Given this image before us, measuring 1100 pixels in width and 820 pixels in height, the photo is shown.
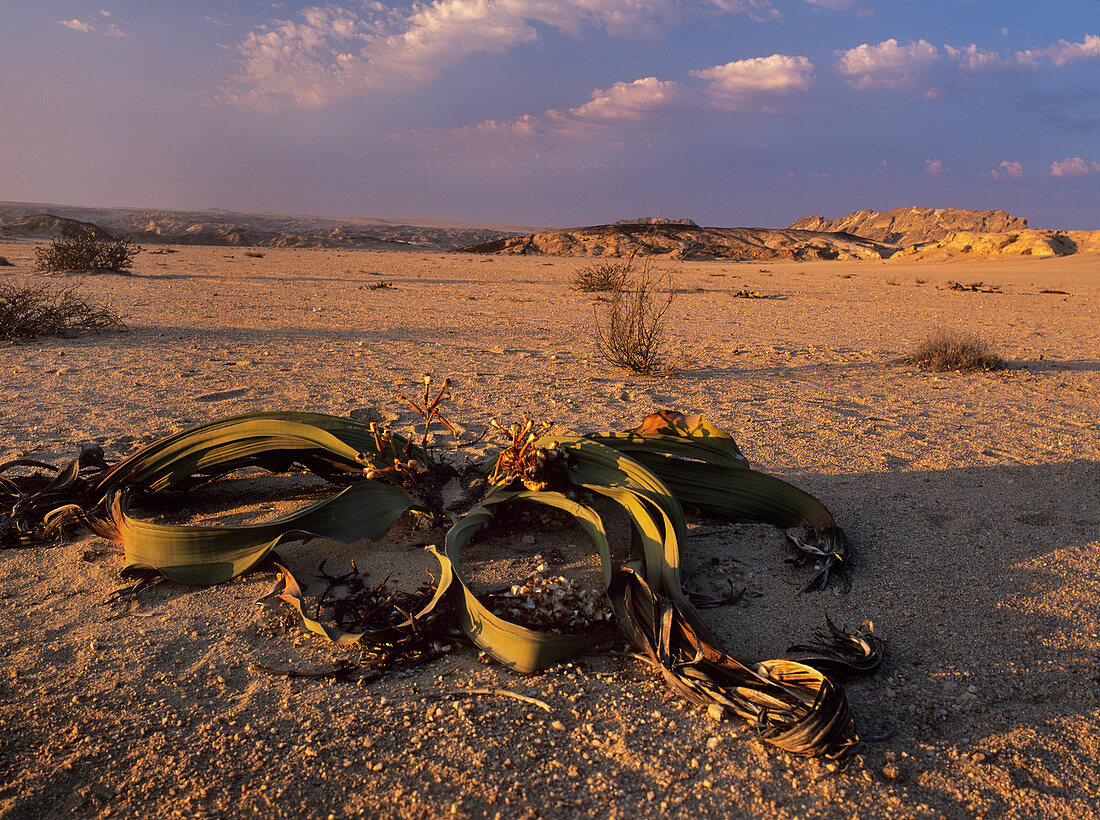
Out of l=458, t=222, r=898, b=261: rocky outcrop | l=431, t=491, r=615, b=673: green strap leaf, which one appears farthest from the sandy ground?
l=458, t=222, r=898, b=261: rocky outcrop

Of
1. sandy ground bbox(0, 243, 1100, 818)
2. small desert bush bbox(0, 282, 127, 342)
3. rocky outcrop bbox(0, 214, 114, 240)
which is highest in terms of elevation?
rocky outcrop bbox(0, 214, 114, 240)

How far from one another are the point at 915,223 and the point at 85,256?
8363 cm

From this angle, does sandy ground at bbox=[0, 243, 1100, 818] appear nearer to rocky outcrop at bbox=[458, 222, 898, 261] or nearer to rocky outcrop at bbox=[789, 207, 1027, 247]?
rocky outcrop at bbox=[458, 222, 898, 261]

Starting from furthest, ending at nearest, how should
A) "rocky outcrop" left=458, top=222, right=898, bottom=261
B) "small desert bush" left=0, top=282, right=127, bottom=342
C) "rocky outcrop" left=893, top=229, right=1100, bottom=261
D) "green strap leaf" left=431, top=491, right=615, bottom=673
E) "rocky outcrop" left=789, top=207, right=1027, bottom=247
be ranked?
"rocky outcrop" left=789, top=207, right=1027, bottom=247, "rocky outcrop" left=458, top=222, right=898, bottom=261, "rocky outcrop" left=893, top=229, right=1100, bottom=261, "small desert bush" left=0, top=282, right=127, bottom=342, "green strap leaf" left=431, top=491, right=615, bottom=673

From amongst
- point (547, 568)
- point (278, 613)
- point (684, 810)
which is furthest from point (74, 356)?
point (684, 810)

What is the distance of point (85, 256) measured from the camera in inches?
519

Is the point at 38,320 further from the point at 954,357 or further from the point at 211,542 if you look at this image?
the point at 954,357

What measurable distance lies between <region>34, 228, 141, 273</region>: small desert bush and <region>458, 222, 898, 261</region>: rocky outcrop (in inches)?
923

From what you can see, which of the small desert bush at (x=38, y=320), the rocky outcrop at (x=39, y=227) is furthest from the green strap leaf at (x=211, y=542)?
the rocky outcrop at (x=39, y=227)

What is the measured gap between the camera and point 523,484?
7.60 feet

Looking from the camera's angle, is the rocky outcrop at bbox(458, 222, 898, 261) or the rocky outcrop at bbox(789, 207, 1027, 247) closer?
the rocky outcrop at bbox(458, 222, 898, 261)

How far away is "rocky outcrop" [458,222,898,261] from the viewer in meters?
36.2

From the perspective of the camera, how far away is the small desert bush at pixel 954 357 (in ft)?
19.3

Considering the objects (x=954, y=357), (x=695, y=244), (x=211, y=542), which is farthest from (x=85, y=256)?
(x=695, y=244)
